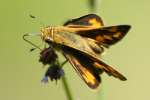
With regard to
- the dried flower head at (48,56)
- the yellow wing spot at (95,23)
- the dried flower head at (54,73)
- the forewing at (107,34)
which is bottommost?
the dried flower head at (54,73)

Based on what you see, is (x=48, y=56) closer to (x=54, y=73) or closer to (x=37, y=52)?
(x=54, y=73)

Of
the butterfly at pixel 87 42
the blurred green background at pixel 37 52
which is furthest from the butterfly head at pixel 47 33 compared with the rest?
the blurred green background at pixel 37 52

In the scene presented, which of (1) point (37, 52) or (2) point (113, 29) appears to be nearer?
(2) point (113, 29)

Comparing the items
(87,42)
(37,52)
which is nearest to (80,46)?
(87,42)

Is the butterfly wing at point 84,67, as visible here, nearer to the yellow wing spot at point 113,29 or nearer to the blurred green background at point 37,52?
the yellow wing spot at point 113,29

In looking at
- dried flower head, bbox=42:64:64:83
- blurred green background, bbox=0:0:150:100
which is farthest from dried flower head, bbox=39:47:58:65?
blurred green background, bbox=0:0:150:100

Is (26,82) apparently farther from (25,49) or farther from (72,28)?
(72,28)

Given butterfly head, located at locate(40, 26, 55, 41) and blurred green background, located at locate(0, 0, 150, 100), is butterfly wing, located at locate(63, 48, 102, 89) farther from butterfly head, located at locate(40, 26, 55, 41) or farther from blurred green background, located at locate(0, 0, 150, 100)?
blurred green background, located at locate(0, 0, 150, 100)
